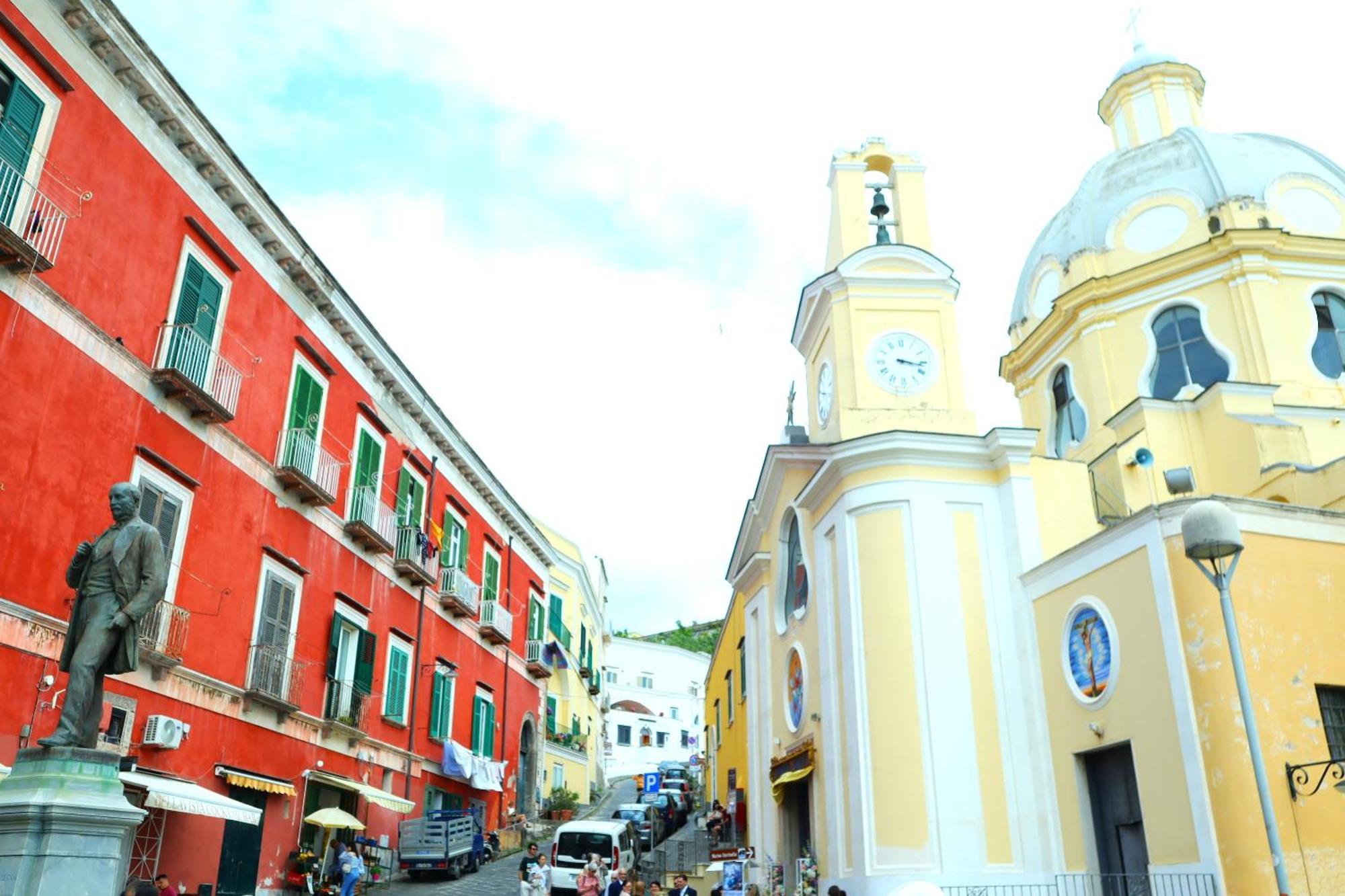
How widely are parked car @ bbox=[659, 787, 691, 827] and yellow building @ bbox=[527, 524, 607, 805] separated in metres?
3.67

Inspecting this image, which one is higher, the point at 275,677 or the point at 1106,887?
the point at 275,677

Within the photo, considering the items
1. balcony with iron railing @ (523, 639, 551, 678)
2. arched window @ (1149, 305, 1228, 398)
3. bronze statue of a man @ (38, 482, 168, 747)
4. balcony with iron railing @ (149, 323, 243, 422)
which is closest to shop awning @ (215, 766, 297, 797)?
balcony with iron railing @ (149, 323, 243, 422)

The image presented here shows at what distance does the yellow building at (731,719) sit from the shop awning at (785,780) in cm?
374

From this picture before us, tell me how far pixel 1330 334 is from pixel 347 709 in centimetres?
2113

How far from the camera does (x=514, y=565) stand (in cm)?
3312

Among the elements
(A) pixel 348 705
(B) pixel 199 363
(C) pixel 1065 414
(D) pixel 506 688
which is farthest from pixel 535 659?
(B) pixel 199 363

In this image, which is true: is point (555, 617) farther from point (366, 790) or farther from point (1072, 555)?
point (1072, 555)

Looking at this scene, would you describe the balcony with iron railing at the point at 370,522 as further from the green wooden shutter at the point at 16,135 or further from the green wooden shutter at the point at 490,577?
the green wooden shutter at the point at 16,135

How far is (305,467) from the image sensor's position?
19.7 m

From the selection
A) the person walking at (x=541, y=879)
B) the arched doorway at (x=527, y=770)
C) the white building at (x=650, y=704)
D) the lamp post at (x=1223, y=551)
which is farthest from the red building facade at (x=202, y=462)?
the white building at (x=650, y=704)

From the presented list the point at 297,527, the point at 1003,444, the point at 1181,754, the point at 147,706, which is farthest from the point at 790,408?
the point at 147,706

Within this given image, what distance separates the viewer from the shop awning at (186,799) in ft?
44.4

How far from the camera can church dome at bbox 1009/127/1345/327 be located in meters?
24.1

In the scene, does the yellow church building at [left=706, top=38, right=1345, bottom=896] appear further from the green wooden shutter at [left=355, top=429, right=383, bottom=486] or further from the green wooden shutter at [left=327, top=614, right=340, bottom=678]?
the green wooden shutter at [left=327, top=614, right=340, bottom=678]
